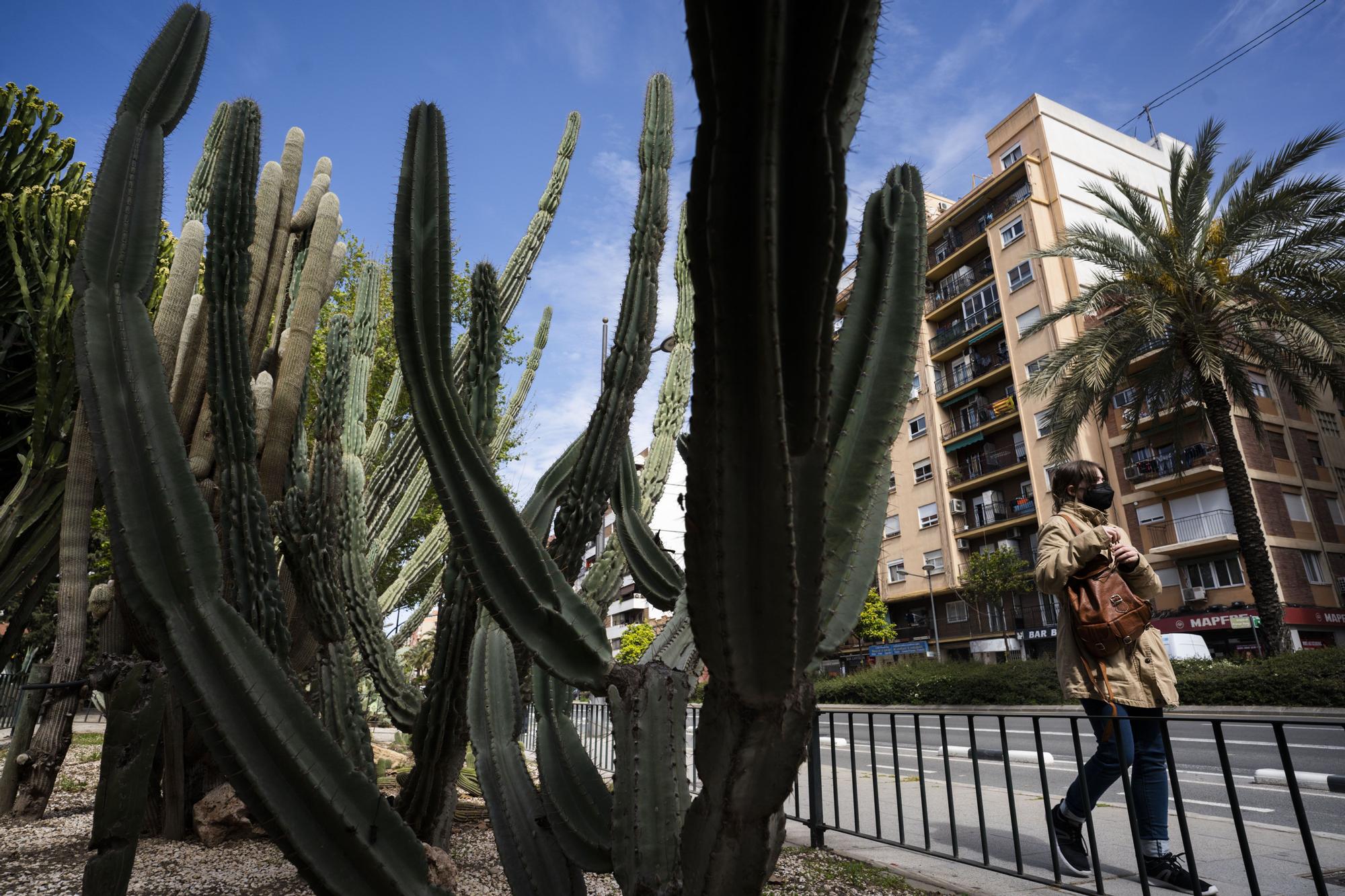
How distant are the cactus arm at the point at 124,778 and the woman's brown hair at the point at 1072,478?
11.8 feet

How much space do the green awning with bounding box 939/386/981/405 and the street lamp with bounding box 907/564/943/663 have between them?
7093 mm

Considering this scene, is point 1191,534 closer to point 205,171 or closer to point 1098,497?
point 1098,497

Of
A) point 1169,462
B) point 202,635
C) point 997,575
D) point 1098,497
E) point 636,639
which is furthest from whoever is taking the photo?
point 636,639

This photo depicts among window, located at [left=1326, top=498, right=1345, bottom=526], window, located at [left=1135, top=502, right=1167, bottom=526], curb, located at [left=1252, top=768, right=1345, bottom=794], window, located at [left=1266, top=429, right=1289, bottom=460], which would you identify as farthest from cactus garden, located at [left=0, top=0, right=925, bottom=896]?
window, located at [left=1326, top=498, right=1345, bottom=526]

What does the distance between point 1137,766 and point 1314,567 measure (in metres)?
27.6

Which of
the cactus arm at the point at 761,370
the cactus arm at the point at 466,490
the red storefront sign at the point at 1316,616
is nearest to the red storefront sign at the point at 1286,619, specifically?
the red storefront sign at the point at 1316,616

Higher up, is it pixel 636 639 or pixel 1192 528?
pixel 1192 528

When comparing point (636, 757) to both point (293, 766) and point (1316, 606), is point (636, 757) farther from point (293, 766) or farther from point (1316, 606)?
point (1316, 606)

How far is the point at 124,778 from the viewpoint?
1.56 meters

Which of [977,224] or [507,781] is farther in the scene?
[977,224]

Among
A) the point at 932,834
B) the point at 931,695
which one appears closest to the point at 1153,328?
the point at 931,695

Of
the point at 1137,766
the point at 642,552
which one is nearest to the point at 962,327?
the point at 1137,766

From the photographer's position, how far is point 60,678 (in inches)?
176

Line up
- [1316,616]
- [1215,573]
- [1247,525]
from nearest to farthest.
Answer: [1247,525] < [1316,616] < [1215,573]
